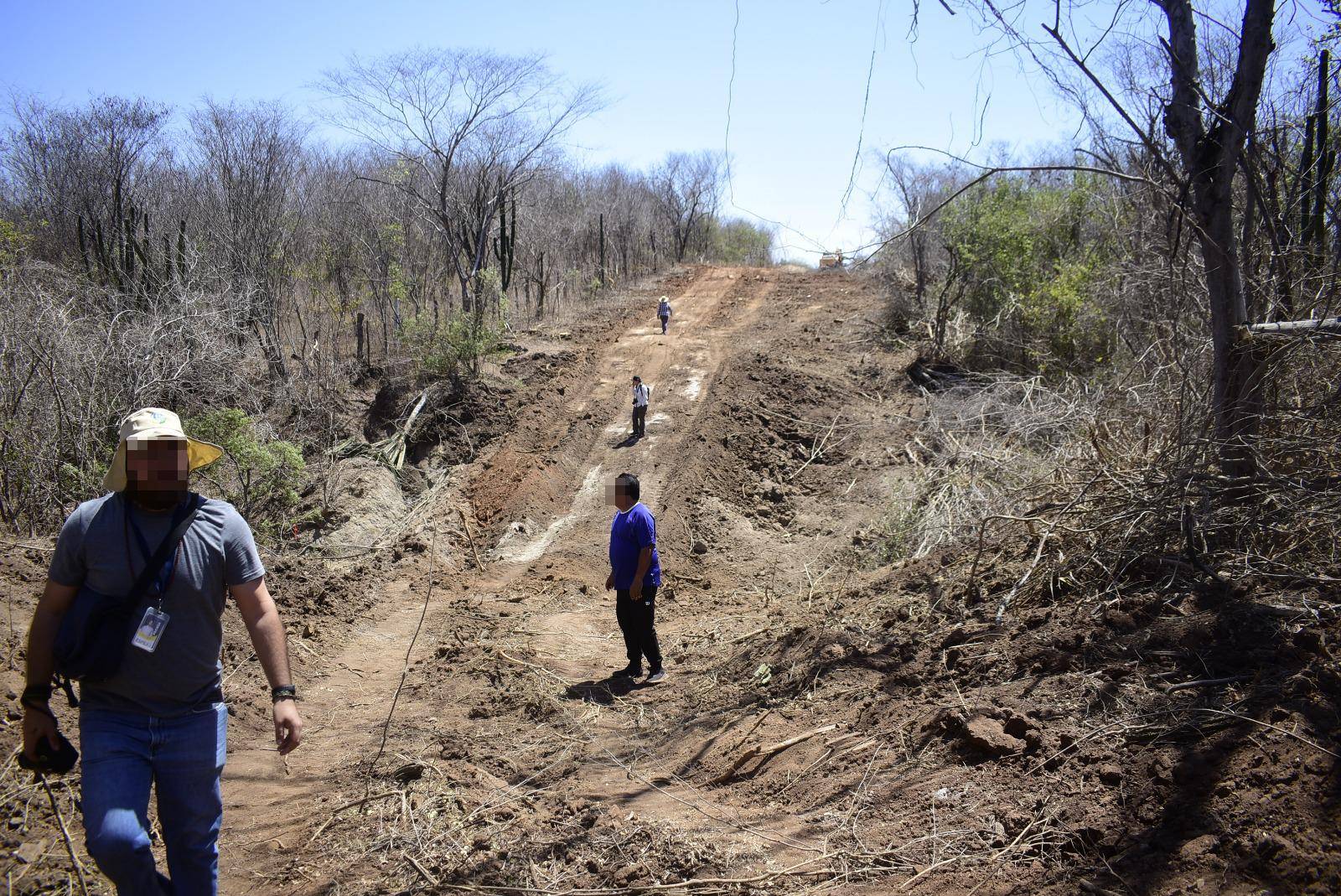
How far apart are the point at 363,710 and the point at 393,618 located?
2652 millimetres

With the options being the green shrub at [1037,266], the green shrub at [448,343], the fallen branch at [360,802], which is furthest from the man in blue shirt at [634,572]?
the green shrub at [1037,266]

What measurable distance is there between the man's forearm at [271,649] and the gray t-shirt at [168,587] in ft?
0.43

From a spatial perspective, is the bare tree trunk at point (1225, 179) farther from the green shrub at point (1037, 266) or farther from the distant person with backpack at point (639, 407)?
the green shrub at point (1037, 266)

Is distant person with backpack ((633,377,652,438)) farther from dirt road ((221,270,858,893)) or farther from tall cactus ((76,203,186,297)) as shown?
tall cactus ((76,203,186,297))

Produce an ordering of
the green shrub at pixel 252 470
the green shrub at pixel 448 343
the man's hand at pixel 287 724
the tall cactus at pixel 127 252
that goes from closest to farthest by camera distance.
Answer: the man's hand at pixel 287 724, the green shrub at pixel 252 470, the green shrub at pixel 448 343, the tall cactus at pixel 127 252

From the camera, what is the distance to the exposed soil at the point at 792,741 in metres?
3.12

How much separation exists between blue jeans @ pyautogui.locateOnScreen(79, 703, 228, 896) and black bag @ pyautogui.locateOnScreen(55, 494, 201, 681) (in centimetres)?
17

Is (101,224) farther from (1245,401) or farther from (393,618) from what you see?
(1245,401)

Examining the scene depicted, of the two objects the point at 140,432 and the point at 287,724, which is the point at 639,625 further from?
the point at 140,432

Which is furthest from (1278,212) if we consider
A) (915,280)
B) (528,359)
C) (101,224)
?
(101,224)

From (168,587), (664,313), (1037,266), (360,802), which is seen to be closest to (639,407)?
(664,313)

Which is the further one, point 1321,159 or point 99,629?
point 1321,159

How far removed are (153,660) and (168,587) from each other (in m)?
0.24

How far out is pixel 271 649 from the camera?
116 inches
